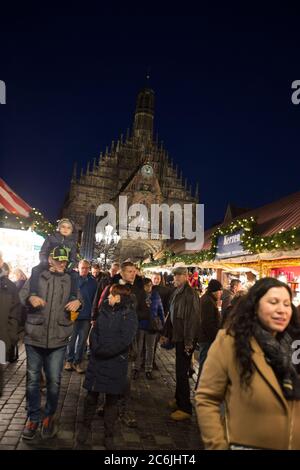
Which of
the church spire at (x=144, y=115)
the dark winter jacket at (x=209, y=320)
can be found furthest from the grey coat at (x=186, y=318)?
the church spire at (x=144, y=115)

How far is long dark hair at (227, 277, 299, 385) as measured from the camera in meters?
1.96

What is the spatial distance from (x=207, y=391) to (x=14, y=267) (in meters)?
7.63

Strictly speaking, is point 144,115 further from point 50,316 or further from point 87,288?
point 50,316

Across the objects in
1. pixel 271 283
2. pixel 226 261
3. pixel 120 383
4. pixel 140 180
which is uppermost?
pixel 140 180

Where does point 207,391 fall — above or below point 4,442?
above

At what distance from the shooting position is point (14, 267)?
28.6ft

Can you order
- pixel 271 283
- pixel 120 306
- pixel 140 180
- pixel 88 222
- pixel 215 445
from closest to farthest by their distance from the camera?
pixel 215 445 → pixel 271 283 → pixel 120 306 → pixel 88 222 → pixel 140 180

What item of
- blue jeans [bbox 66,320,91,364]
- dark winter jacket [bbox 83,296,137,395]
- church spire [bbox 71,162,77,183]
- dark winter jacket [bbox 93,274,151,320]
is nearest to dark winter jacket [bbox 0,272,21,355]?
dark winter jacket [bbox 83,296,137,395]

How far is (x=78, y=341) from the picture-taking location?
23.3ft

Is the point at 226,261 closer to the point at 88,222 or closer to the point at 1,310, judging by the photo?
the point at 1,310

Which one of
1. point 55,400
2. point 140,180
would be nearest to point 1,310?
point 55,400

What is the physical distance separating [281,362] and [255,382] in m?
0.19

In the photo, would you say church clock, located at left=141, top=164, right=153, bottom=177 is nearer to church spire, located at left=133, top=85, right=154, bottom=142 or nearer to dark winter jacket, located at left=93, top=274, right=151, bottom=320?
church spire, located at left=133, top=85, right=154, bottom=142

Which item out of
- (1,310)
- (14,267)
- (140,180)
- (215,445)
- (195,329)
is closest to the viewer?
(215,445)
